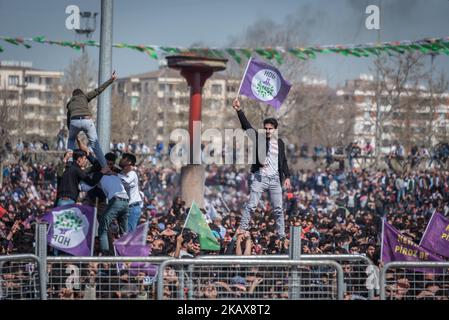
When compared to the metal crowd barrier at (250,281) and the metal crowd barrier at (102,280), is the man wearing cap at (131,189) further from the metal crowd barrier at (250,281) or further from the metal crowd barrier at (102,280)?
the metal crowd barrier at (250,281)

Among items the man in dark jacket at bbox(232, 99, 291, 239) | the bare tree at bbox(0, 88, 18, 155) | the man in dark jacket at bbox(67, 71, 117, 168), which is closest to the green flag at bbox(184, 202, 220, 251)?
the man in dark jacket at bbox(232, 99, 291, 239)

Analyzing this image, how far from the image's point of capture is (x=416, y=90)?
203 feet

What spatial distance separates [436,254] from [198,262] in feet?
14.1

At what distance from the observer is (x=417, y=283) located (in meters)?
11.3

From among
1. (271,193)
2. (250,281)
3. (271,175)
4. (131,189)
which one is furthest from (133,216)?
(250,281)

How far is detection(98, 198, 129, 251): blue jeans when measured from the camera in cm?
1416

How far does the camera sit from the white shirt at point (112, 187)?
14.4 metres

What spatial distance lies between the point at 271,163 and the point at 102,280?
14.3ft

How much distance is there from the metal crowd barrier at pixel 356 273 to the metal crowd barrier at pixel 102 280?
27.9 inches

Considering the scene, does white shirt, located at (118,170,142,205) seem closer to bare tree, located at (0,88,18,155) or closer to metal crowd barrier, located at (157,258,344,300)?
metal crowd barrier, located at (157,258,344,300)

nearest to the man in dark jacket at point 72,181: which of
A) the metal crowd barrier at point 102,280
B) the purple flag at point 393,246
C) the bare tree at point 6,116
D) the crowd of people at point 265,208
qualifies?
the crowd of people at point 265,208

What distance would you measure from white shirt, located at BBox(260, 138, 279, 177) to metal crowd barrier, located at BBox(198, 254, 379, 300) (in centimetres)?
267
